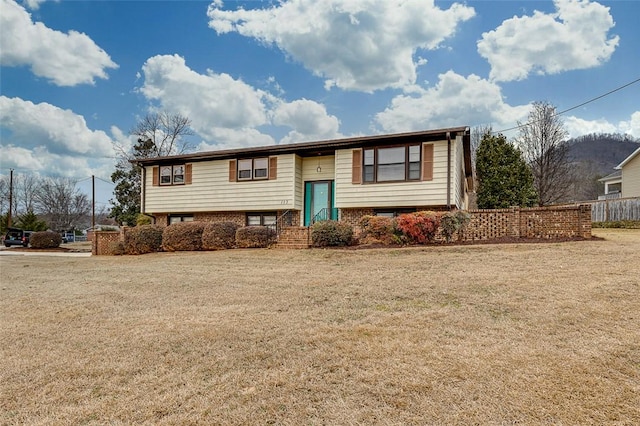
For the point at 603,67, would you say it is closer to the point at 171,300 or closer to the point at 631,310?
the point at 631,310

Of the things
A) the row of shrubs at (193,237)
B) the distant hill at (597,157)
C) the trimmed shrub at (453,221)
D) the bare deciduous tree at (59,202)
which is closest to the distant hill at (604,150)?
the distant hill at (597,157)

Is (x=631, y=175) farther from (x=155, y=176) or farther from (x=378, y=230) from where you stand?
(x=155, y=176)

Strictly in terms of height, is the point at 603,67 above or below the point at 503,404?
above

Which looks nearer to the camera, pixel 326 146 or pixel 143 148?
pixel 326 146

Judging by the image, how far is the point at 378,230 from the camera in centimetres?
1263

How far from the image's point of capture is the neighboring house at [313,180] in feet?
48.1

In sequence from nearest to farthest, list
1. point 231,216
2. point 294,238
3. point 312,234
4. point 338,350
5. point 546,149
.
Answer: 1. point 338,350
2. point 312,234
3. point 294,238
4. point 231,216
5. point 546,149

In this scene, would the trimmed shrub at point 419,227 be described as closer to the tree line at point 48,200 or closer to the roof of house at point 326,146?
the roof of house at point 326,146

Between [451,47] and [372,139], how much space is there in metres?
4.88

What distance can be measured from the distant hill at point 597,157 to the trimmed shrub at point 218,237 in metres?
39.2

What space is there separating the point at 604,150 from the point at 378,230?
48735 mm

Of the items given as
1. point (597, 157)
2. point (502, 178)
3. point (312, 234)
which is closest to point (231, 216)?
point (312, 234)

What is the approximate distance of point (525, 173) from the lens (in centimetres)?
2139

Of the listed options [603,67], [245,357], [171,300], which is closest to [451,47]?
[603,67]
